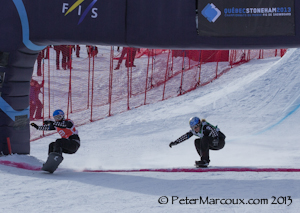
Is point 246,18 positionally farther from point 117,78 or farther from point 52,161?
point 117,78

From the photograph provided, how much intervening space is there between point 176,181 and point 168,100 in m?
8.03

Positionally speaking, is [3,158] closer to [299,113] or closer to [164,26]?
[164,26]

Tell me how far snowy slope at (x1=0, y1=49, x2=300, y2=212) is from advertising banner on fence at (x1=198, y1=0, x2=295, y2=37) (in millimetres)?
2155

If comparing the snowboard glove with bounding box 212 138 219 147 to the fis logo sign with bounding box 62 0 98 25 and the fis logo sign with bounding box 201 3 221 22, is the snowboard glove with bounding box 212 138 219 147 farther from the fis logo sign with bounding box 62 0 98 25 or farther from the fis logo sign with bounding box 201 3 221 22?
the fis logo sign with bounding box 62 0 98 25

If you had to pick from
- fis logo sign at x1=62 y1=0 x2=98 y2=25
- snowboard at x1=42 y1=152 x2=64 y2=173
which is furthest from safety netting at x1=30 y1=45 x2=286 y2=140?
snowboard at x1=42 y1=152 x2=64 y2=173

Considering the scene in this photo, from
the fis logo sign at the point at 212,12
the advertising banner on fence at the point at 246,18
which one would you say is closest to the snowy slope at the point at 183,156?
the advertising banner on fence at the point at 246,18

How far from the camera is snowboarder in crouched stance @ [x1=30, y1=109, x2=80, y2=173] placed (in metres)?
6.66

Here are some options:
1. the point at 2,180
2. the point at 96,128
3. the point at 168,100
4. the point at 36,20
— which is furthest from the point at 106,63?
the point at 2,180

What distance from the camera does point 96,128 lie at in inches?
477

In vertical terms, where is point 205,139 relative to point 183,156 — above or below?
above

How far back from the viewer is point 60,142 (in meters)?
6.89

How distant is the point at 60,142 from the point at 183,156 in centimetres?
317

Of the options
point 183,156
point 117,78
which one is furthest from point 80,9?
point 117,78

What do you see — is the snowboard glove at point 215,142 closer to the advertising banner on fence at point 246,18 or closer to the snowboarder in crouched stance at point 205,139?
the snowboarder in crouched stance at point 205,139
